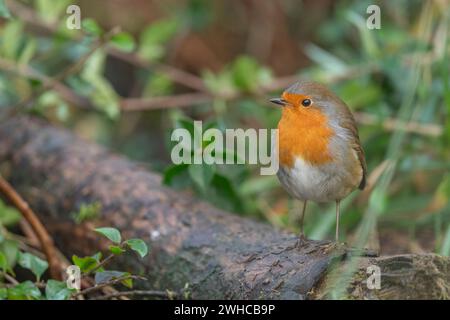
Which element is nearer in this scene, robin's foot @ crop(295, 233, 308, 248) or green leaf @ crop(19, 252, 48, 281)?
robin's foot @ crop(295, 233, 308, 248)

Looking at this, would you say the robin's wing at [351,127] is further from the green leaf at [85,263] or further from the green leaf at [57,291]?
the green leaf at [57,291]

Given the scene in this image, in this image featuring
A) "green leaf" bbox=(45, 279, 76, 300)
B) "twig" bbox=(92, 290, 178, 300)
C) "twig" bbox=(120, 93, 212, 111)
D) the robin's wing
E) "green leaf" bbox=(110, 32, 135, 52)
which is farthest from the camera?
"twig" bbox=(120, 93, 212, 111)

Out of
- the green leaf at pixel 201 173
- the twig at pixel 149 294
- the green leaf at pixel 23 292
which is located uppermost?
the green leaf at pixel 201 173

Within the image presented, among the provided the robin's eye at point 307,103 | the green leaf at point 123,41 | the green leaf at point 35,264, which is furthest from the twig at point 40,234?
the robin's eye at point 307,103

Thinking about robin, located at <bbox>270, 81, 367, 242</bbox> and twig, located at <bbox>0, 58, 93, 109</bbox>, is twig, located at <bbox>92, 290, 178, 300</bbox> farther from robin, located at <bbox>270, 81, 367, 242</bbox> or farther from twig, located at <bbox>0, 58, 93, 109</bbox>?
twig, located at <bbox>0, 58, 93, 109</bbox>

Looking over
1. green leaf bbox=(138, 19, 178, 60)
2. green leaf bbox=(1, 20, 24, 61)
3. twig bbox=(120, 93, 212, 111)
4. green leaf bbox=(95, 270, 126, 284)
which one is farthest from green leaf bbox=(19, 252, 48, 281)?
green leaf bbox=(138, 19, 178, 60)

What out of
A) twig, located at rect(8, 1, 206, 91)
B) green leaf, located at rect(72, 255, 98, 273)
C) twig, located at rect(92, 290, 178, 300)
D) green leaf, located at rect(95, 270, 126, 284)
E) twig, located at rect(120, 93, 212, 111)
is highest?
twig, located at rect(8, 1, 206, 91)

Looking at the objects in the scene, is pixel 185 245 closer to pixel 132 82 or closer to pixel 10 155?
pixel 10 155
